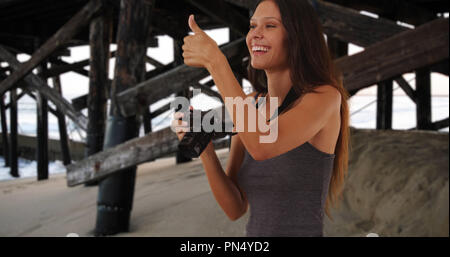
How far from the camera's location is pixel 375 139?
11.8 feet

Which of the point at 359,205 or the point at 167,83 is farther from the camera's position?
the point at 359,205

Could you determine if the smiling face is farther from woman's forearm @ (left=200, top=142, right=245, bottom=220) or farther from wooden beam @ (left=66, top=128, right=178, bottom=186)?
wooden beam @ (left=66, top=128, right=178, bottom=186)

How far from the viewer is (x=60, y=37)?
13.8 ft

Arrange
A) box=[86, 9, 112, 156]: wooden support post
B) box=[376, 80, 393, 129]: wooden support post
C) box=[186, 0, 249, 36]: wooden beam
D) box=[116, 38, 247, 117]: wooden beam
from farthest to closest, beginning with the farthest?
box=[376, 80, 393, 129]: wooden support post → box=[86, 9, 112, 156]: wooden support post → box=[186, 0, 249, 36]: wooden beam → box=[116, 38, 247, 117]: wooden beam

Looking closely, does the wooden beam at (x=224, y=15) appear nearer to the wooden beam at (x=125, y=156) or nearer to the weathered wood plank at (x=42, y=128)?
the wooden beam at (x=125, y=156)

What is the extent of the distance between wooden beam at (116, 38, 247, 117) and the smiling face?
5.64 ft

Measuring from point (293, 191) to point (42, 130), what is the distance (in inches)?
271

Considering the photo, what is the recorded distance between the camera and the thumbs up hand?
2.83 ft

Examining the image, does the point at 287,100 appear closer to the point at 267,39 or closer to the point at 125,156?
the point at 267,39

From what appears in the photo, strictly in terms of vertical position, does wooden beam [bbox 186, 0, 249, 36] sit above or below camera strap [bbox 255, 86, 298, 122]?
above

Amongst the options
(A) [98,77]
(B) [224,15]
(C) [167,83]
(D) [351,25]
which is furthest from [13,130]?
(D) [351,25]

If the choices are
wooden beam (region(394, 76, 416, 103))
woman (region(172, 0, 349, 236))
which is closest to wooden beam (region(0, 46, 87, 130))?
woman (region(172, 0, 349, 236))

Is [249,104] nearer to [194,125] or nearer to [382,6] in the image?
[194,125]

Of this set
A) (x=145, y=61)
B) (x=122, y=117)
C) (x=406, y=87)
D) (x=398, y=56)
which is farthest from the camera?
(x=406, y=87)
